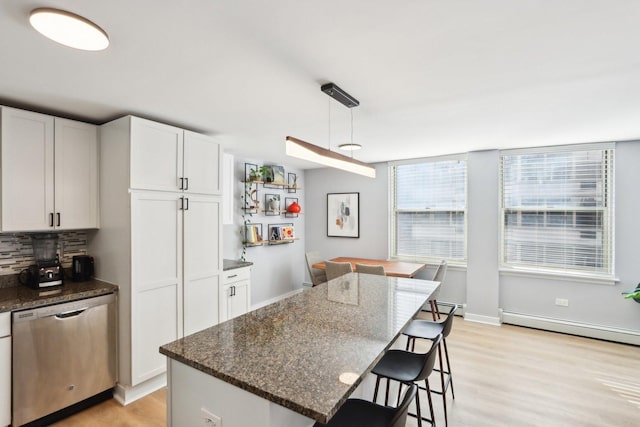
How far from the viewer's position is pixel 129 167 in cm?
241

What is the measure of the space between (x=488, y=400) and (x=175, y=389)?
2431 mm

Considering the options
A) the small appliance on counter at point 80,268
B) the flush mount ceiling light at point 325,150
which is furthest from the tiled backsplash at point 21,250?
the flush mount ceiling light at point 325,150

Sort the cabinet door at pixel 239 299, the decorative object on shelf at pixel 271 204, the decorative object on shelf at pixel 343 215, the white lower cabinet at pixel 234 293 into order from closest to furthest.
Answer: the white lower cabinet at pixel 234 293, the cabinet door at pixel 239 299, the decorative object on shelf at pixel 271 204, the decorative object on shelf at pixel 343 215

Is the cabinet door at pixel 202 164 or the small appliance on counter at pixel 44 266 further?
the cabinet door at pixel 202 164

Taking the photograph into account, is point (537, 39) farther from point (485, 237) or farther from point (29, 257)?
point (29, 257)

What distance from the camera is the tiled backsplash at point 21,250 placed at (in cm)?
248

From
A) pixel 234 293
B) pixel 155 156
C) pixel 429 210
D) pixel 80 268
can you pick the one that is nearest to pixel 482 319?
pixel 429 210

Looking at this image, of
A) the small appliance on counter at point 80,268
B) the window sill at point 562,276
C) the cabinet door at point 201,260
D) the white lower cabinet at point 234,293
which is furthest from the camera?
the window sill at point 562,276

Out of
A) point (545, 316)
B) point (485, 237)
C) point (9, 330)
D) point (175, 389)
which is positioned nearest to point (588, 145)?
point (485, 237)

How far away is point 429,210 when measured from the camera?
15.7 feet

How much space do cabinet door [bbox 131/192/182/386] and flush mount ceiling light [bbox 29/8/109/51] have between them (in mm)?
1264

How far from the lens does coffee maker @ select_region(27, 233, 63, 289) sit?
7.88 feet

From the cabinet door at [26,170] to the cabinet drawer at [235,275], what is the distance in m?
1.57

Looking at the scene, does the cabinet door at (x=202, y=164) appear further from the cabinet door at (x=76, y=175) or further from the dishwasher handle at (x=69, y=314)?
the dishwasher handle at (x=69, y=314)
